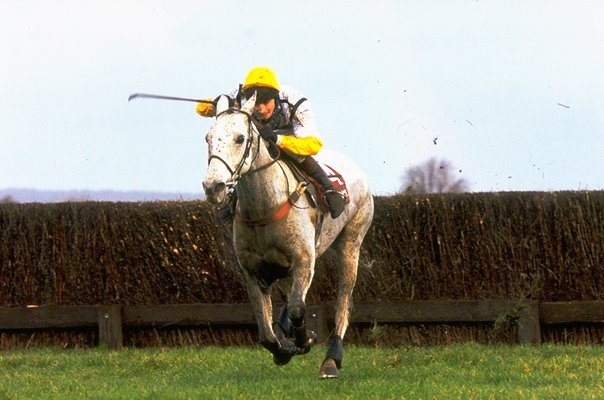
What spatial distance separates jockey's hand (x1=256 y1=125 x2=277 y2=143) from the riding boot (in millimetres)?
552

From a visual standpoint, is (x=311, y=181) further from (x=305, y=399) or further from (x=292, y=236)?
(x=305, y=399)

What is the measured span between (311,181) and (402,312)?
5297 millimetres

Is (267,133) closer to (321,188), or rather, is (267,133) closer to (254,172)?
(254,172)

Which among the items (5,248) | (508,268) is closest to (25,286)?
(5,248)

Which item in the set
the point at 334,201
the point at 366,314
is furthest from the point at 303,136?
the point at 366,314

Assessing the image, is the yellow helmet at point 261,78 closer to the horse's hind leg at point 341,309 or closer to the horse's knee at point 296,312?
the horse's knee at point 296,312

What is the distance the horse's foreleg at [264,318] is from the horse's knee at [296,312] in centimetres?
19

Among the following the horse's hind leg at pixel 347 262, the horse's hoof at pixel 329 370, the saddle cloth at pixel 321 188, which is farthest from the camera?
the horse's hind leg at pixel 347 262

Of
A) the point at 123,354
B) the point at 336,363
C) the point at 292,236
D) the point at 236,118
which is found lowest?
the point at 123,354

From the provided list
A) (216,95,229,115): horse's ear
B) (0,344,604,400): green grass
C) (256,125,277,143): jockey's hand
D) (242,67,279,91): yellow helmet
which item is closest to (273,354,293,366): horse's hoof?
(0,344,604,400): green grass

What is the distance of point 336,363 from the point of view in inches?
407

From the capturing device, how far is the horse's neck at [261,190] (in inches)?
361

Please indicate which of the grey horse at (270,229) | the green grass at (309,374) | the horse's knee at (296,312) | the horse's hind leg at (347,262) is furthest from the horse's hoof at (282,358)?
the horse's hind leg at (347,262)

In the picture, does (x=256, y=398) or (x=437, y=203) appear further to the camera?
(x=437, y=203)
